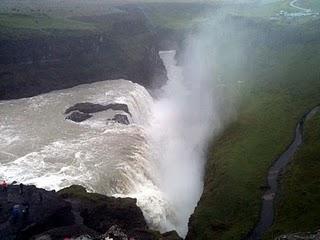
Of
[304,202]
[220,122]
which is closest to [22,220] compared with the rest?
[304,202]

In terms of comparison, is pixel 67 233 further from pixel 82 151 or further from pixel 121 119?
pixel 121 119

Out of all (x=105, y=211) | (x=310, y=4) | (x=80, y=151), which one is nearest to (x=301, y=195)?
(x=105, y=211)

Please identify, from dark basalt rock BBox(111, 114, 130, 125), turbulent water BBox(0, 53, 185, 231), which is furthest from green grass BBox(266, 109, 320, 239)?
dark basalt rock BBox(111, 114, 130, 125)

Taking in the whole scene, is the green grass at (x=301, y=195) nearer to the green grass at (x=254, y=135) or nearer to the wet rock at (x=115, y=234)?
the green grass at (x=254, y=135)

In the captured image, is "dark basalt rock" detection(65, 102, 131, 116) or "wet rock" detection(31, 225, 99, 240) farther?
"dark basalt rock" detection(65, 102, 131, 116)

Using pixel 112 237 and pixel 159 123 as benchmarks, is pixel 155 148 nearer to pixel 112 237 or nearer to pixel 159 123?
pixel 159 123

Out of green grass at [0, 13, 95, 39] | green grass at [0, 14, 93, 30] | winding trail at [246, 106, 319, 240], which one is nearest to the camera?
winding trail at [246, 106, 319, 240]

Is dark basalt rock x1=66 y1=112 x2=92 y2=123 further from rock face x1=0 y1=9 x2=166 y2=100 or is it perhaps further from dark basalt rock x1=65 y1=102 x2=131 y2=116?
rock face x1=0 y1=9 x2=166 y2=100
